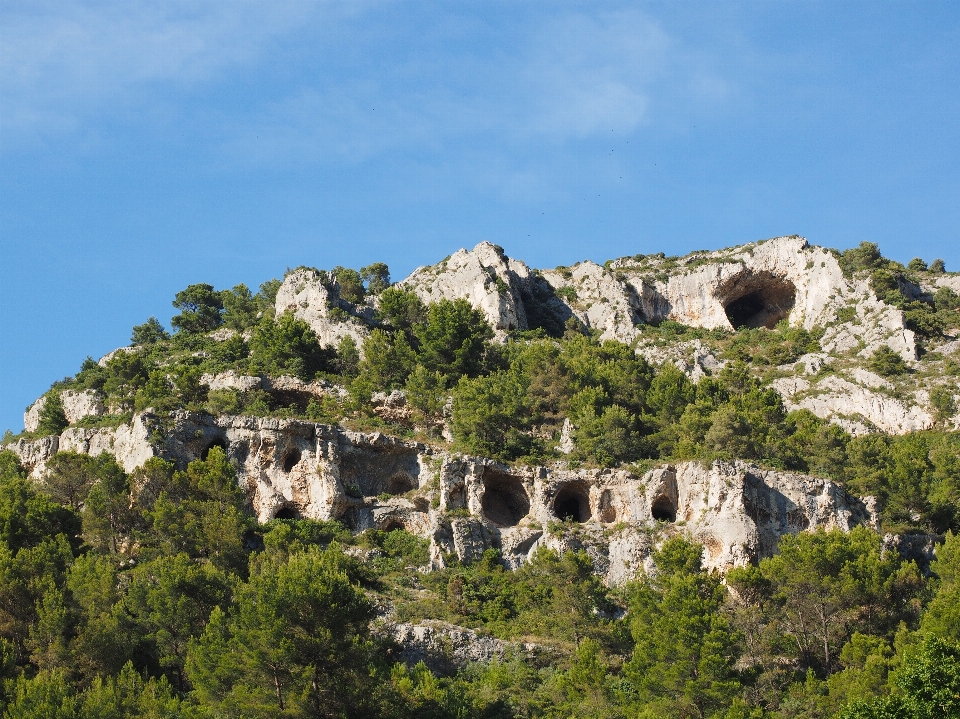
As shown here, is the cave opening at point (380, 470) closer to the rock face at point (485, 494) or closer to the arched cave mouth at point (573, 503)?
the rock face at point (485, 494)

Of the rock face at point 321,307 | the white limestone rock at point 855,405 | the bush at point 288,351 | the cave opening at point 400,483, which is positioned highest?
the rock face at point 321,307

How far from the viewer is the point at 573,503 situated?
60.1 metres

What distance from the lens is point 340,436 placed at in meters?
Answer: 60.5

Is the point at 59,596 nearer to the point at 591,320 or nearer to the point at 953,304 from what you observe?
the point at 591,320

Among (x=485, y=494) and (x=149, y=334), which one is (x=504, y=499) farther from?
(x=149, y=334)

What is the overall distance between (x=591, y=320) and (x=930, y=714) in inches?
2296

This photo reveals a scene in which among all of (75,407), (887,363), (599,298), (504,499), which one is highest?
(599,298)

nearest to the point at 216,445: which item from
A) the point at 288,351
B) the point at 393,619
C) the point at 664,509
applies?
the point at 288,351

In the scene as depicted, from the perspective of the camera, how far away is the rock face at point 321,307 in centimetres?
7550

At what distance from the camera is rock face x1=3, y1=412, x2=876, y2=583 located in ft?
174

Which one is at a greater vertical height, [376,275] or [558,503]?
[376,275]

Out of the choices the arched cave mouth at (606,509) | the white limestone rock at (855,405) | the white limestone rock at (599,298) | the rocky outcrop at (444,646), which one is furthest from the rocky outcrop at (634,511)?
the white limestone rock at (599,298)

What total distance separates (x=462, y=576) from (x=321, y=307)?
31.4 m

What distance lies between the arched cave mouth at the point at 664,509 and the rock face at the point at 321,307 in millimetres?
25677
